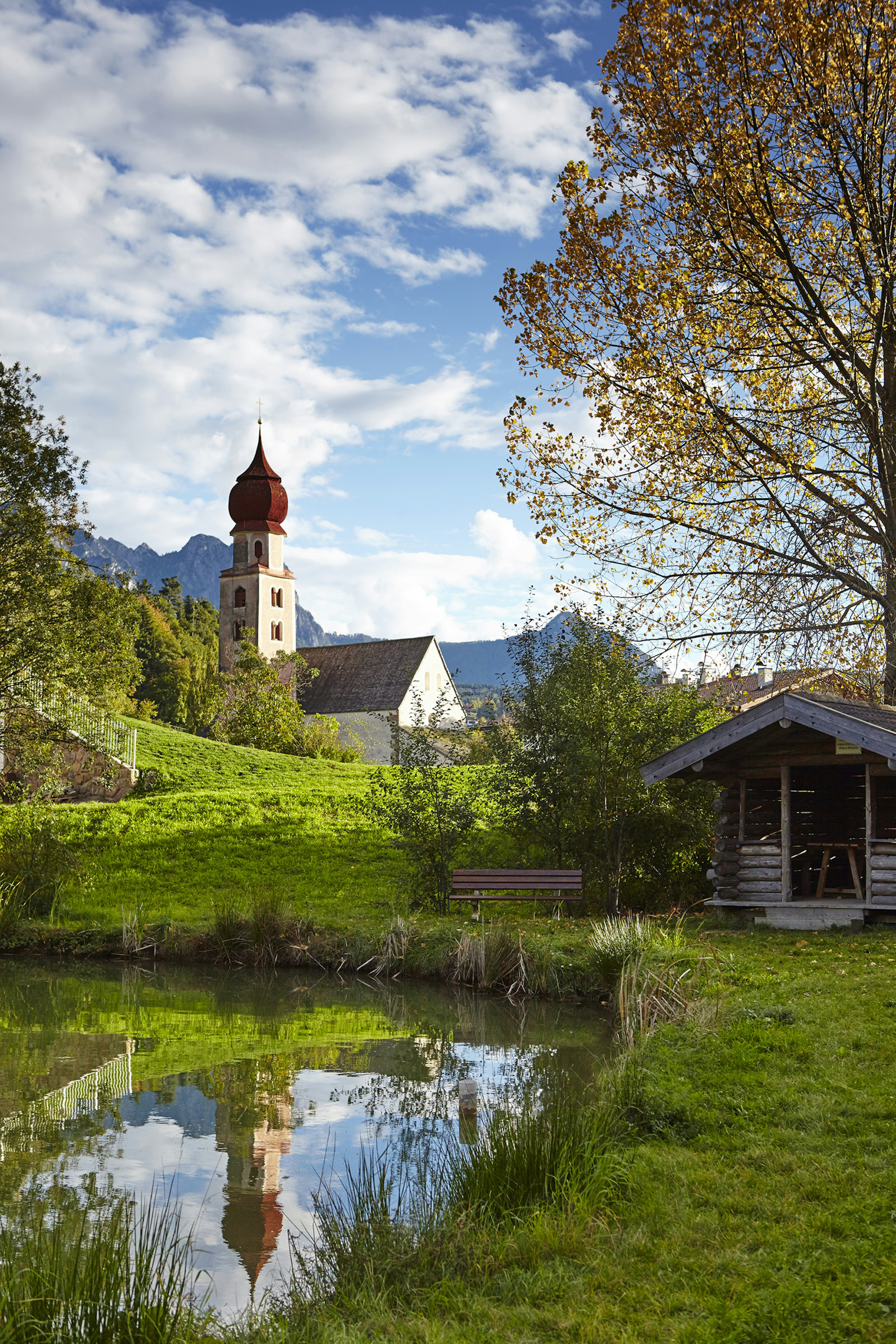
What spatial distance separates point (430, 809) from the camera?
19.2m

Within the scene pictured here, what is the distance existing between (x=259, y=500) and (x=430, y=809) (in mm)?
51735

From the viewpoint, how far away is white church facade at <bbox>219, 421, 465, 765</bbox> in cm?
6075

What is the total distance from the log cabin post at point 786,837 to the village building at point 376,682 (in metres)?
40.5

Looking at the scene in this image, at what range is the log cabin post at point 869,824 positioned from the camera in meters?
15.5

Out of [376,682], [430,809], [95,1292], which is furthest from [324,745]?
[95,1292]

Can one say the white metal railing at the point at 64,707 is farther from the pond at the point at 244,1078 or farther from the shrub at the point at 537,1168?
the shrub at the point at 537,1168

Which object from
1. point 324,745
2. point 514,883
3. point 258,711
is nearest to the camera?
point 514,883

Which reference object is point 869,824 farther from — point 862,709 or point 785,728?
point 785,728

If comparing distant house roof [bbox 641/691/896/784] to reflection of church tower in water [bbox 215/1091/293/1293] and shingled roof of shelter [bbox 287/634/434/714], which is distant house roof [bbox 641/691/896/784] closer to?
reflection of church tower in water [bbox 215/1091/293/1293]

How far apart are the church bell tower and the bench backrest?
1911 inches

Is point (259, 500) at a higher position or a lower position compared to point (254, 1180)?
higher

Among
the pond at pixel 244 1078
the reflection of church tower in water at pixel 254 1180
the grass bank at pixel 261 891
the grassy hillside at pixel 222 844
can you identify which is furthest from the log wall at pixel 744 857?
the reflection of church tower in water at pixel 254 1180

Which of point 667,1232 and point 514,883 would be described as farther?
point 514,883

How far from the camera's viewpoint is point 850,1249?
16.2 feet
